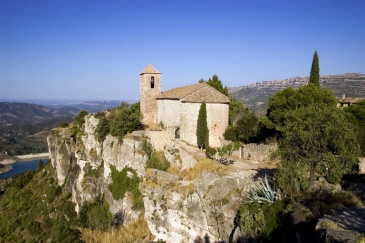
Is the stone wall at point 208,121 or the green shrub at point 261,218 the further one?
the stone wall at point 208,121

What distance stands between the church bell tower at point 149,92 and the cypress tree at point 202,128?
9221 mm

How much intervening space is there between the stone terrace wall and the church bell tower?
14.1 metres

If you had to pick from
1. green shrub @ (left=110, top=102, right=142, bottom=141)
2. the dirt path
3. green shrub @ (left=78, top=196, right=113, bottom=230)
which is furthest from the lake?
the dirt path

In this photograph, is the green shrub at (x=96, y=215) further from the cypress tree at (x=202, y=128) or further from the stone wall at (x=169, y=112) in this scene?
the cypress tree at (x=202, y=128)

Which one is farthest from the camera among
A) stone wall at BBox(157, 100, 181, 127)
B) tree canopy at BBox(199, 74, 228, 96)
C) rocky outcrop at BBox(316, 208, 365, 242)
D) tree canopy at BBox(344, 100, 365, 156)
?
tree canopy at BBox(199, 74, 228, 96)

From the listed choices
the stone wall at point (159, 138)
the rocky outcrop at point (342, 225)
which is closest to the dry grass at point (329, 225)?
the rocky outcrop at point (342, 225)

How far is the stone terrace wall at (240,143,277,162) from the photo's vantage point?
2498 centimetres

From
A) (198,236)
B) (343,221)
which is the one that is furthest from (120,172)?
(343,221)

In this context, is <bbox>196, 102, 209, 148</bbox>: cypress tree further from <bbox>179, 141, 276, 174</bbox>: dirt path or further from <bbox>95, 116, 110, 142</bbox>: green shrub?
<bbox>95, 116, 110, 142</bbox>: green shrub

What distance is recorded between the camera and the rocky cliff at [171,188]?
1788cm

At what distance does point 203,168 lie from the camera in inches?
857

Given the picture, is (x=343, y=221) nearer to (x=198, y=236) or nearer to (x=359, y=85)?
(x=198, y=236)

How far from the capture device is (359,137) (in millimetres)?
24875

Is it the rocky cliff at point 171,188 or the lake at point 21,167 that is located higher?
the rocky cliff at point 171,188
